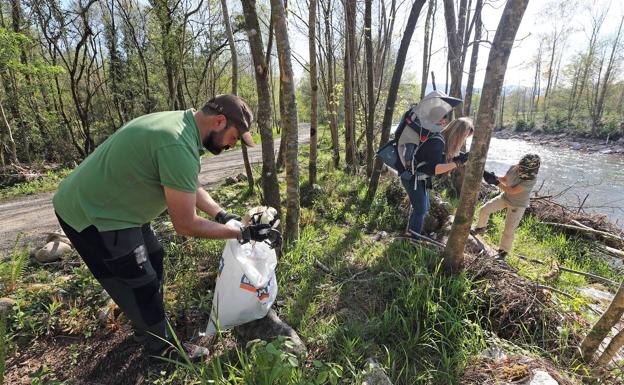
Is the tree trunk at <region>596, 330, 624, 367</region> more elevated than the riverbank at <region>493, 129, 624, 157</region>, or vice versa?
the tree trunk at <region>596, 330, 624, 367</region>

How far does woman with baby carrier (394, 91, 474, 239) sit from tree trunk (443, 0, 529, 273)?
0.68 metres

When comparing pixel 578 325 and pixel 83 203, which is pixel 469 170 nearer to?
pixel 578 325

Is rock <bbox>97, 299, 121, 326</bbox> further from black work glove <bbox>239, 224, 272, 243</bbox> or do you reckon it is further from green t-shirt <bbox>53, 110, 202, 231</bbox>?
black work glove <bbox>239, 224, 272, 243</bbox>

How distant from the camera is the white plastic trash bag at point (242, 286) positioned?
2.10 metres

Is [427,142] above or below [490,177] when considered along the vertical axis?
above

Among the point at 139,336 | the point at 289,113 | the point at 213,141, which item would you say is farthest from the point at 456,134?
the point at 139,336

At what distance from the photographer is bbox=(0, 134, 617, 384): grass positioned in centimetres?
197

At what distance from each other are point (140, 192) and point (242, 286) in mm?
912

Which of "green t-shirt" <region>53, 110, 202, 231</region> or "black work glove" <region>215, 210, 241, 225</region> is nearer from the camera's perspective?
"green t-shirt" <region>53, 110, 202, 231</region>

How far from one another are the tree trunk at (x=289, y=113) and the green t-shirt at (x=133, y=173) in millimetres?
1563

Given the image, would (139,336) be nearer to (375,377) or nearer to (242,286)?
(242,286)

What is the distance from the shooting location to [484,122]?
7.56 ft

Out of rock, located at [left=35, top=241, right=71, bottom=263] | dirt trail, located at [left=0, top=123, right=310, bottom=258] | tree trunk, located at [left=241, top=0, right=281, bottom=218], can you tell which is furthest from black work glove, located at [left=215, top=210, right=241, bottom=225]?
dirt trail, located at [left=0, top=123, right=310, bottom=258]

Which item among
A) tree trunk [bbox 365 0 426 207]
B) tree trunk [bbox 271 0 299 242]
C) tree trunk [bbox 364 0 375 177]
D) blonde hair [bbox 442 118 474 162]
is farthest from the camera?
tree trunk [bbox 364 0 375 177]
